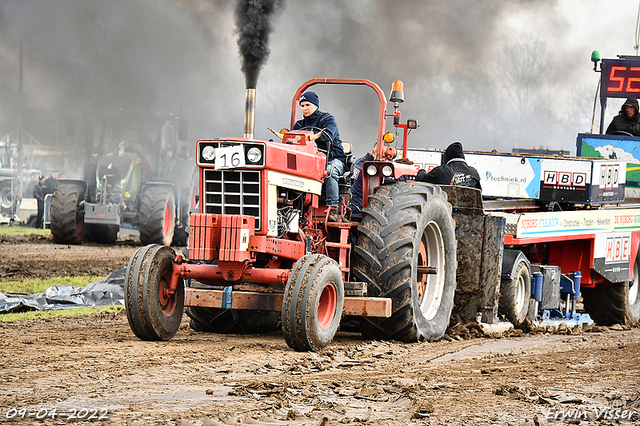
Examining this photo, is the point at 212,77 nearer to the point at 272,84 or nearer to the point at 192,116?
the point at 192,116

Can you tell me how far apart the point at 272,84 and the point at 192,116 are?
9.10 metres

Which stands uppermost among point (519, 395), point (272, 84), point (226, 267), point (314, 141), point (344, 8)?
point (344, 8)

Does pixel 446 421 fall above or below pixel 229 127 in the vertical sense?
below

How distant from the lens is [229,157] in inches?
274

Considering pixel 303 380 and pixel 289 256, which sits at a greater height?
pixel 289 256

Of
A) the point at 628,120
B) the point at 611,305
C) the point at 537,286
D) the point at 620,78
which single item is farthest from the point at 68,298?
the point at 620,78

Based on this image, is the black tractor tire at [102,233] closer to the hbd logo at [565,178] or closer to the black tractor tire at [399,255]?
the hbd logo at [565,178]

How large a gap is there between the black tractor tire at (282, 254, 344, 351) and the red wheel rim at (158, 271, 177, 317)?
4.10ft

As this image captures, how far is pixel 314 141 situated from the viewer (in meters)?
7.80

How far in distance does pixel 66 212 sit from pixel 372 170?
40.6 ft

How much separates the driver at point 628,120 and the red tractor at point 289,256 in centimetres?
669

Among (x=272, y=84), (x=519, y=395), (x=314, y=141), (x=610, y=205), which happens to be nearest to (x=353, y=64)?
(x=272, y=84)

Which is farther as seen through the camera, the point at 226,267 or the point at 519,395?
the point at 226,267

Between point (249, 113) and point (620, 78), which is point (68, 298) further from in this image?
point (620, 78)
